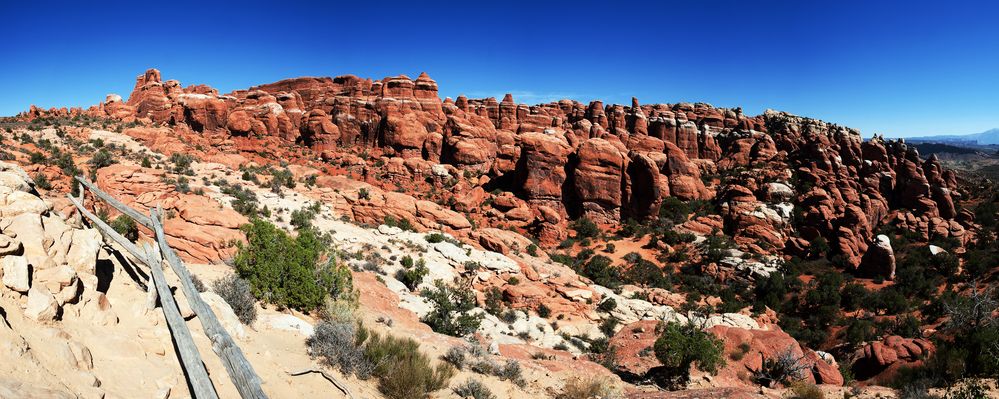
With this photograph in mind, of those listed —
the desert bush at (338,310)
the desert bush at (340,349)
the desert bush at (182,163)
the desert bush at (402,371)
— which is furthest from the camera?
the desert bush at (182,163)

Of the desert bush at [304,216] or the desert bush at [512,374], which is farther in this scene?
the desert bush at [304,216]

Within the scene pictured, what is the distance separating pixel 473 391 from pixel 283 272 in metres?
4.74

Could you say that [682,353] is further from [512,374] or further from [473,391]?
[473,391]

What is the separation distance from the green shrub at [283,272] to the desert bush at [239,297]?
20.5 inches

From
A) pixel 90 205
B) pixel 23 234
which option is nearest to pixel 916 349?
pixel 23 234

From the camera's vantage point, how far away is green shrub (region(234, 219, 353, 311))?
27.8 feet

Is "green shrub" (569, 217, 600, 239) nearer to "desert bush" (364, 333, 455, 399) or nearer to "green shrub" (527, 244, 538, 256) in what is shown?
"green shrub" (527, 244, 538, 256)

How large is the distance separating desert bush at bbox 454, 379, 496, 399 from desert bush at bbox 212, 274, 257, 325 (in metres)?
3.78

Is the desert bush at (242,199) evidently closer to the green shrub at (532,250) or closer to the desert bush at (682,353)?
the green shrub at (532,250)

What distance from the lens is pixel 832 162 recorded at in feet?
131

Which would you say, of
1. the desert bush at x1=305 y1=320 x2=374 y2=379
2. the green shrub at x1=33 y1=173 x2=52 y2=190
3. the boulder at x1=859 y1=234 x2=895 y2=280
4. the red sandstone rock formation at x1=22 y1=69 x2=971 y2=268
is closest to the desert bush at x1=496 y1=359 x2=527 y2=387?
the desert bush at x1=305 y1=320 x2=374 y2=379

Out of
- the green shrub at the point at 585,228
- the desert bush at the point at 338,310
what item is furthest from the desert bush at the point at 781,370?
the green shrub at the point at 585,228

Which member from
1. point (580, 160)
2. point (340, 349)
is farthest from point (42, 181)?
point (580, 160)

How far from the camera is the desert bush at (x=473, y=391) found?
684 cm
